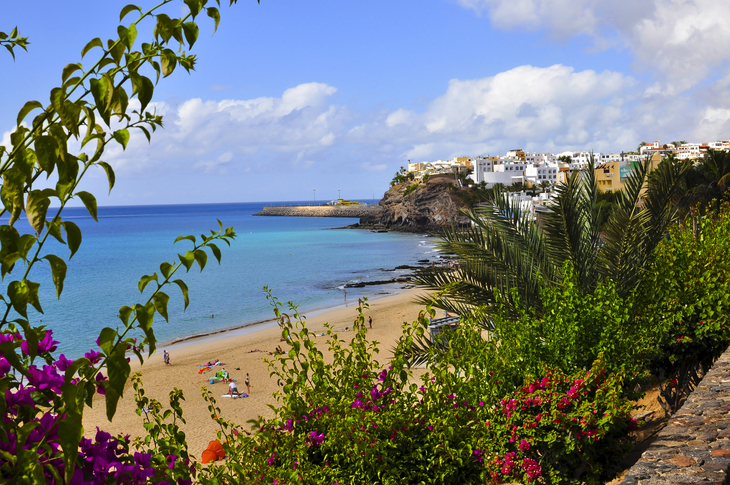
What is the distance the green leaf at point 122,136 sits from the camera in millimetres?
1277

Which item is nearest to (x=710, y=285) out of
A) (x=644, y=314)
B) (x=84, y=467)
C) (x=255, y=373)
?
(x=644, y=314)

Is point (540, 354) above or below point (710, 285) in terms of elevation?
below

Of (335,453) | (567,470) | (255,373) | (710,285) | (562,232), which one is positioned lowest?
(255,373)

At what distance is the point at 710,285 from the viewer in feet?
22.0

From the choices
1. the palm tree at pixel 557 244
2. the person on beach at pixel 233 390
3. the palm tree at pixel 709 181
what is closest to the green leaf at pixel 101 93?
the palm tree at pixel 557 244

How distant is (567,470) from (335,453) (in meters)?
2.86

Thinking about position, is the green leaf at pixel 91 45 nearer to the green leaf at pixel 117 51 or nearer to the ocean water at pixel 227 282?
the green leaf at pixel 117 51

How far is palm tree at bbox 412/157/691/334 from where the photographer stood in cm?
741

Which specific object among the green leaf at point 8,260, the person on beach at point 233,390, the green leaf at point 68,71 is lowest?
the person on beach at point 233,390

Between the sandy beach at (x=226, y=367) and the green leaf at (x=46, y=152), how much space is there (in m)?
9.33

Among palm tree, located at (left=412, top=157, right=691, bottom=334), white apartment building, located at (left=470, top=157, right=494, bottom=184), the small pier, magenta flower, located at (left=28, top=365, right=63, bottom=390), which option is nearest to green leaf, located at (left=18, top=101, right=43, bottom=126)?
magenta flower, located at (left=28, top=365, right=63, bottom=390)

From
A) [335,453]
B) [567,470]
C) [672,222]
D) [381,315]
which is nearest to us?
[335,453]

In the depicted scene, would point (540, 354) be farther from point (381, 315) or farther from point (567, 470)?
point (381, 315)

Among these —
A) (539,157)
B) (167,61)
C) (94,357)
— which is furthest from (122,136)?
(539,157)
